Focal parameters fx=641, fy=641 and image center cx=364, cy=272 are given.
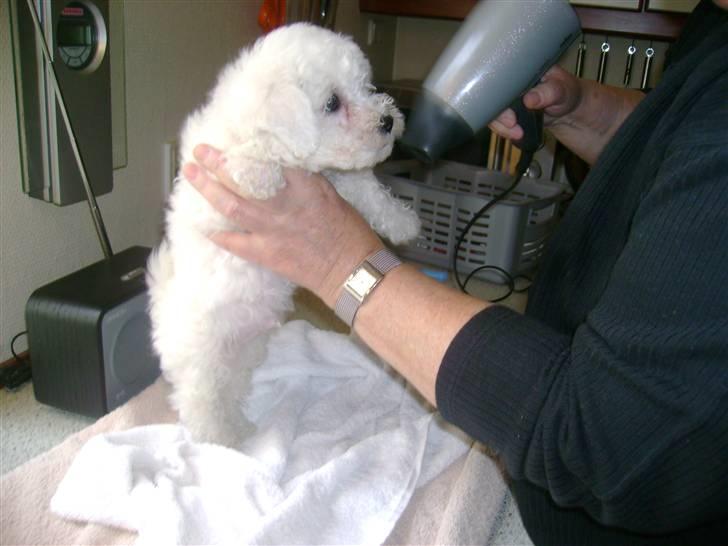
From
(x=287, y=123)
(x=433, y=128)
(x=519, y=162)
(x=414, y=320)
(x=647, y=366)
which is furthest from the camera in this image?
(x=519, y=162)

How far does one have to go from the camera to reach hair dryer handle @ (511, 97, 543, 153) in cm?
99

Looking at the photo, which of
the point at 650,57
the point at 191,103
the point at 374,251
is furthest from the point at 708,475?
the point at 650,57

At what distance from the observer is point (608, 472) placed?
53 centimetres

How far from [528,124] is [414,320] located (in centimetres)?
50

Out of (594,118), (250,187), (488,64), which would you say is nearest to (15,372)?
(250,187)

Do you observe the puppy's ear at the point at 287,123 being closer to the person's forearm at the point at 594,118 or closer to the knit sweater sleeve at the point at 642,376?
Answer: the knit sweater sleeve at the point at 642,376

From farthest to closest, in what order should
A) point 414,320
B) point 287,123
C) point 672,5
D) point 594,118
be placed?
point 672,5, point 594,118, point 287,123, point 414,320

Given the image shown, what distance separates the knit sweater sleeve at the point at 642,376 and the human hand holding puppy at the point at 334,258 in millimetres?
42

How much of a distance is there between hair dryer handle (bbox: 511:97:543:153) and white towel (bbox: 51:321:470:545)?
46 centimetres

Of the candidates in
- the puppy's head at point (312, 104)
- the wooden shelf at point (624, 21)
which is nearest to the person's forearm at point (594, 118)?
the puppy's head at point (312, 104)

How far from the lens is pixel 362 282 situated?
707 mm

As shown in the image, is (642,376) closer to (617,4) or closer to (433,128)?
(433,128)

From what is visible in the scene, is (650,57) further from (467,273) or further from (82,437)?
(82,437)

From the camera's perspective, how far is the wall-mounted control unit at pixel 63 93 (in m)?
0.93
